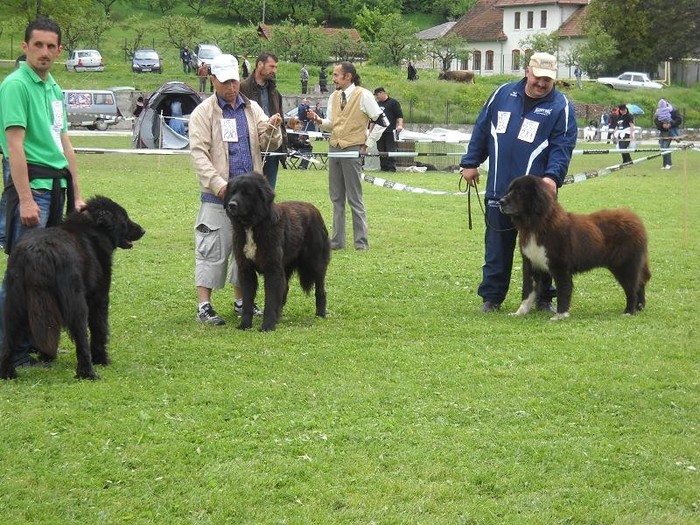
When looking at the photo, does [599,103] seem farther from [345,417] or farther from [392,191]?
[345,417]

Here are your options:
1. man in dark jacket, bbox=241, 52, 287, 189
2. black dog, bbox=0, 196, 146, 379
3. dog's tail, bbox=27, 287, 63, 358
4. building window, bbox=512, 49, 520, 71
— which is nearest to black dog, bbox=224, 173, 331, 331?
black dog, bbox=0, 196, 146, 379

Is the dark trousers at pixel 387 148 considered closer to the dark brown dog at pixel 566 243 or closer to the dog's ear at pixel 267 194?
the dark brown dog at pixel 566 243

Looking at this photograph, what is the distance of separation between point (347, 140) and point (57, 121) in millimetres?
6248

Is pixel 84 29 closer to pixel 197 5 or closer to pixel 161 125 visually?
pixel 197 5

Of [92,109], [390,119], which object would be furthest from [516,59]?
[390,119]

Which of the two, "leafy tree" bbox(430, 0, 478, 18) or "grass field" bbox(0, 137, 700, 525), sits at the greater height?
"leafy tree" bbox(430, 0, 478, 18)

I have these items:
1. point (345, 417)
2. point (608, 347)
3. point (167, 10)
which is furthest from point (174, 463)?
point (167, 10)

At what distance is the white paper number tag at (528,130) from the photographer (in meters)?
8.99

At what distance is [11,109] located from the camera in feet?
21.4

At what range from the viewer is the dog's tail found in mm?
6238

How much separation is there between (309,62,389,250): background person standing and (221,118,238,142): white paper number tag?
4.23 meters

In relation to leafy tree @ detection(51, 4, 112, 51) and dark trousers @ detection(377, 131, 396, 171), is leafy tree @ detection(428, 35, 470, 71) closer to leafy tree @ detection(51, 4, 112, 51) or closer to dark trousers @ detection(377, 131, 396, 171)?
leafy tree @ detection(51, 4, 112, 51)

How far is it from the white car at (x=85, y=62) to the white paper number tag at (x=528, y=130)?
2259 inches

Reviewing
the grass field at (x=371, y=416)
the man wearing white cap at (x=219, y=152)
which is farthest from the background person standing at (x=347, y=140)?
the man wearing white cap at (x=219, y=152)
